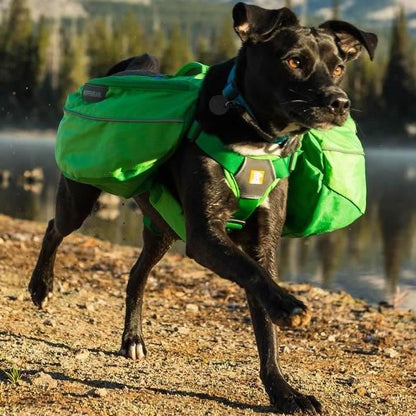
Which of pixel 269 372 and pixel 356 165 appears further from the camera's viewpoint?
pixel 356 165

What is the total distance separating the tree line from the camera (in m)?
85.8

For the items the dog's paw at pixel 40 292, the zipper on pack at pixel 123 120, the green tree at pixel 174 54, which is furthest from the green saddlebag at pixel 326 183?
the green tree at pixel 174 54

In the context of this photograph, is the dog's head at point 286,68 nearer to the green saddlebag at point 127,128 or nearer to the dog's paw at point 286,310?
the green saddlebag at point 127,128

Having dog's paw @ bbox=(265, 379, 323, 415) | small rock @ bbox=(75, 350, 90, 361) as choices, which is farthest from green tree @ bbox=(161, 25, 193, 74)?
dog's paw @ bbox=(265, 379, 323, 415)

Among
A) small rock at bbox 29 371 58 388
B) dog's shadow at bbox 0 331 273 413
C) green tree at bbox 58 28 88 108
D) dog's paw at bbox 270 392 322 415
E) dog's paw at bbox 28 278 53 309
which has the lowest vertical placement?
green tree at bbox 58 28 88 108

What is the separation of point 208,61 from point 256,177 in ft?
299

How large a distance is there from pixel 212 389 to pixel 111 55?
3490 inches

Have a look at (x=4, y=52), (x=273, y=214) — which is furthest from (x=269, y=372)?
(x=4, y=52)

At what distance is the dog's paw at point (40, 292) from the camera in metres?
6.84

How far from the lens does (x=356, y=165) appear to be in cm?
570

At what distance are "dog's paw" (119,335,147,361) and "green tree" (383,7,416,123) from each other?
82971mm

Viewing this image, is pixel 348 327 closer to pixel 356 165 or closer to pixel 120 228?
pixel 356 165

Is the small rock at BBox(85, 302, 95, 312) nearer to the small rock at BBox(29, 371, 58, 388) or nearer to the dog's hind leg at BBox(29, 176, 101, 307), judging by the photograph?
the dog's hind leg at BBox(29, 176, 101, 307)

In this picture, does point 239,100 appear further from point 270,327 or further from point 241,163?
point 270,327
